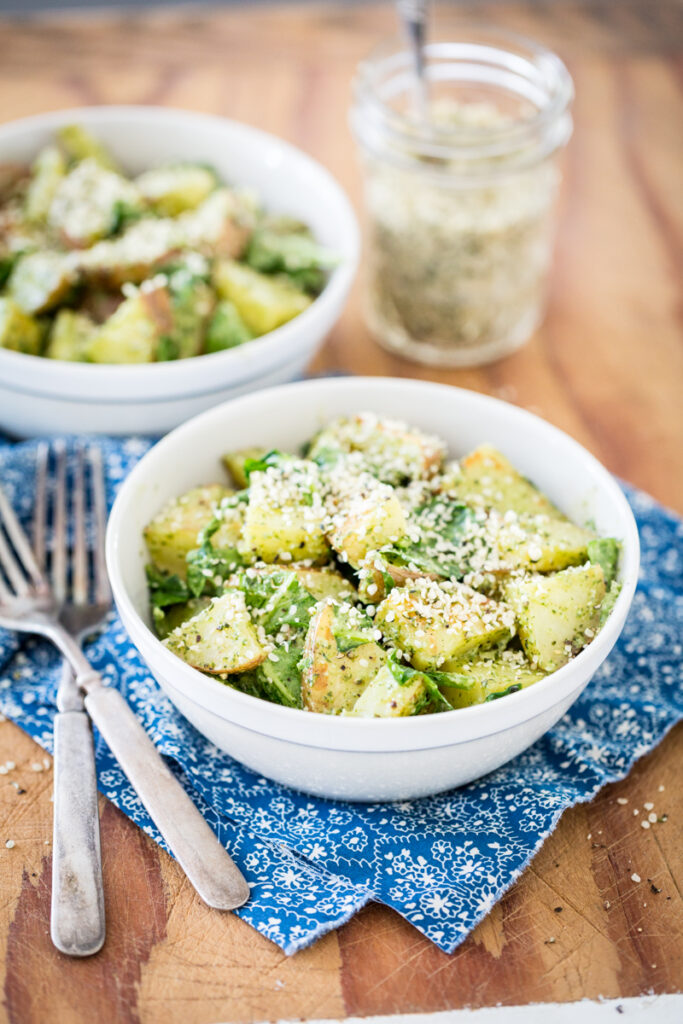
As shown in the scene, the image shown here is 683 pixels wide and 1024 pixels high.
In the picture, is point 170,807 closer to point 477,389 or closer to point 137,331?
point 137,331

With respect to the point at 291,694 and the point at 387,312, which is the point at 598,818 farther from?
the point at 387,312

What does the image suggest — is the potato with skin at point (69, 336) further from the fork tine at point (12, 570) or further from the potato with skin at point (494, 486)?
the potato with skin at point (494, 486)

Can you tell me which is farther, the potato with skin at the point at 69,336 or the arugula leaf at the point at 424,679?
the potato with skin at the point at 69,336

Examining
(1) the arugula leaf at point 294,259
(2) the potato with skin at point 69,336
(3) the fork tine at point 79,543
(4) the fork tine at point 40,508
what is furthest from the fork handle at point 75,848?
(1) the arugula leaf at point 294,259

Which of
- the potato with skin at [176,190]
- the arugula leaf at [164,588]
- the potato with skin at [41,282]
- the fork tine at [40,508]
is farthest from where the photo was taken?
the potato with skin at [176,190]

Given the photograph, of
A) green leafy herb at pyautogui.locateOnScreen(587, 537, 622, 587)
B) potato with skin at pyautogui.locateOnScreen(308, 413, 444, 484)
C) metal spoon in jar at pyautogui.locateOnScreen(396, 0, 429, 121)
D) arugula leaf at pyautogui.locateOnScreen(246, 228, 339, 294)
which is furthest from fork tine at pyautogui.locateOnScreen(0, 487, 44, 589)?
metal spoon in jar at pyautogui.locateOnScreen(396, 0, 429, 121)

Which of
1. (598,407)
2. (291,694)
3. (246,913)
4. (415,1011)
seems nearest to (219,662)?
(291,694)
